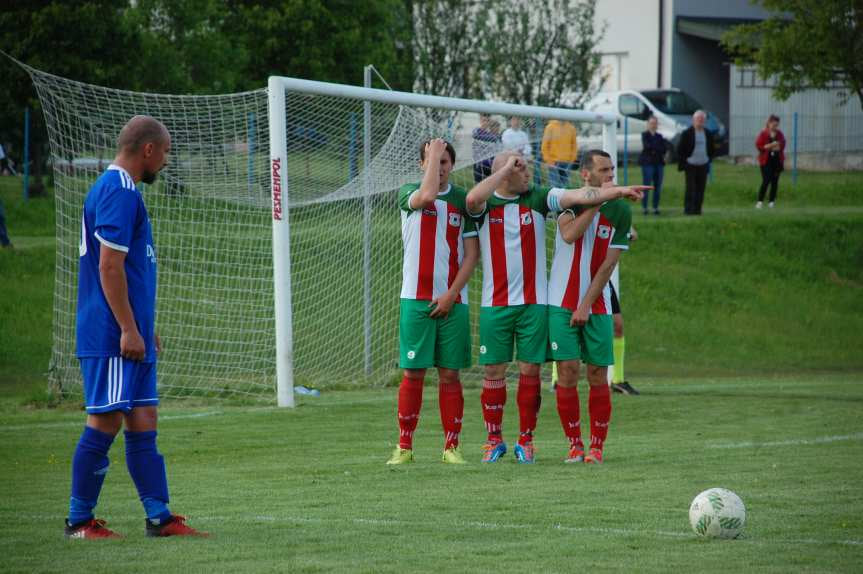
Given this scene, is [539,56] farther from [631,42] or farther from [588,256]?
[588,256]

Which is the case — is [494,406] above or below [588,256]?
below

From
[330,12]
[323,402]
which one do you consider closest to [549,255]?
[323,402]

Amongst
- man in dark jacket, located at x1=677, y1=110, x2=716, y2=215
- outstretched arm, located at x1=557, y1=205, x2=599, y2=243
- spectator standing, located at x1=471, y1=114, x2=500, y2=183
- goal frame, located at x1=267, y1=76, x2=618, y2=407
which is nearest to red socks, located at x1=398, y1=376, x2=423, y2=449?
outstretched arm, located at x1=557, y1=205, x2=599, y2=243

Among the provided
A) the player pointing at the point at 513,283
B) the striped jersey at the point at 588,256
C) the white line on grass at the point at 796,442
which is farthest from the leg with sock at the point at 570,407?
the white line on grass at the point at 796,442

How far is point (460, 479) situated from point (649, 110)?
93.0ft

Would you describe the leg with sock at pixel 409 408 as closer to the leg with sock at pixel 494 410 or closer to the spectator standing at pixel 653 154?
the leg with sock at pixel 494 410

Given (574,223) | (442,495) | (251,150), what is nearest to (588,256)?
(574,223)

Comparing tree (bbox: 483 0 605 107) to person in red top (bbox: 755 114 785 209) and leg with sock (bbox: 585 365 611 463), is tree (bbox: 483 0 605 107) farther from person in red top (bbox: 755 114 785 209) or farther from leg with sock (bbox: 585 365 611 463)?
leg with sock (bbox: 585 365 611 463)

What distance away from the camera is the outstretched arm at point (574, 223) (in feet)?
28.1

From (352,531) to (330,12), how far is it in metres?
26.5

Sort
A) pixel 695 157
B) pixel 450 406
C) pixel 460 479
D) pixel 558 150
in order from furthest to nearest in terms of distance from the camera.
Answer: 1. pixel 695 157
2. pixel 558 150
3. pixel 450 406
4. pixel 460 479

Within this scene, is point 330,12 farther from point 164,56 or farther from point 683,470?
point 683,470

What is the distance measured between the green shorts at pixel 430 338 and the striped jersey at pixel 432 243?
9cm

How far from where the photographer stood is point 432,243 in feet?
28.7
